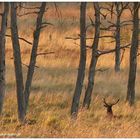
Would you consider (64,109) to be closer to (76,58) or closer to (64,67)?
(64,67)

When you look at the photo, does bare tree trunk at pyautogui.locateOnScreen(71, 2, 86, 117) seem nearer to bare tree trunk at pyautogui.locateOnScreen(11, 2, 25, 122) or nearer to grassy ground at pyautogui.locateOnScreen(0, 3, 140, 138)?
grassy ground at pyautogui.locateOnScreen(0, 3, 140, 138)

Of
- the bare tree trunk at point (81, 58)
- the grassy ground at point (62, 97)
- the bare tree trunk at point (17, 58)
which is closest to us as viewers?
the grassy ground at point (62, 97)

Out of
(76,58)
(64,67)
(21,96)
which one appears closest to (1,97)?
(21,96)

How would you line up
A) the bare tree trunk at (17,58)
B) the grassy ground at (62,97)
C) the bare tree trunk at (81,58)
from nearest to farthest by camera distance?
1. the grassy ground at (62,97)
2. the bare tree trunk at (17,58)
3. the bare tree trunk at (81,58)

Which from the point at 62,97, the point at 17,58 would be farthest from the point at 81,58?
the point at 62,97

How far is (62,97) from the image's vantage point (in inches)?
613

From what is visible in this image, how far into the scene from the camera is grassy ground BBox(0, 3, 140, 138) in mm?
9016

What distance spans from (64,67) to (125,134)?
14130 millimetres

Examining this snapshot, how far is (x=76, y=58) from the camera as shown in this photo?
25312mm

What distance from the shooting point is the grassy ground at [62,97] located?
9.02 metres

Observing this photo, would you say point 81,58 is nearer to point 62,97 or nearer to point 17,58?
point 17,58

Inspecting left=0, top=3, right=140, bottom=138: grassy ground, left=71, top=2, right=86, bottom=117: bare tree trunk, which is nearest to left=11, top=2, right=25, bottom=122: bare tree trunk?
left=0, top=3, right=140, bottom=138: grassy ground

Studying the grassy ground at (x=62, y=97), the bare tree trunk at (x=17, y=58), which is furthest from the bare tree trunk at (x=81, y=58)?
the bare tree trunk at (x=17, y=58)

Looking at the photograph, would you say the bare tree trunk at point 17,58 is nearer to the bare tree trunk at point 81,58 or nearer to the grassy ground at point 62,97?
the grassy ground at point 62,97
